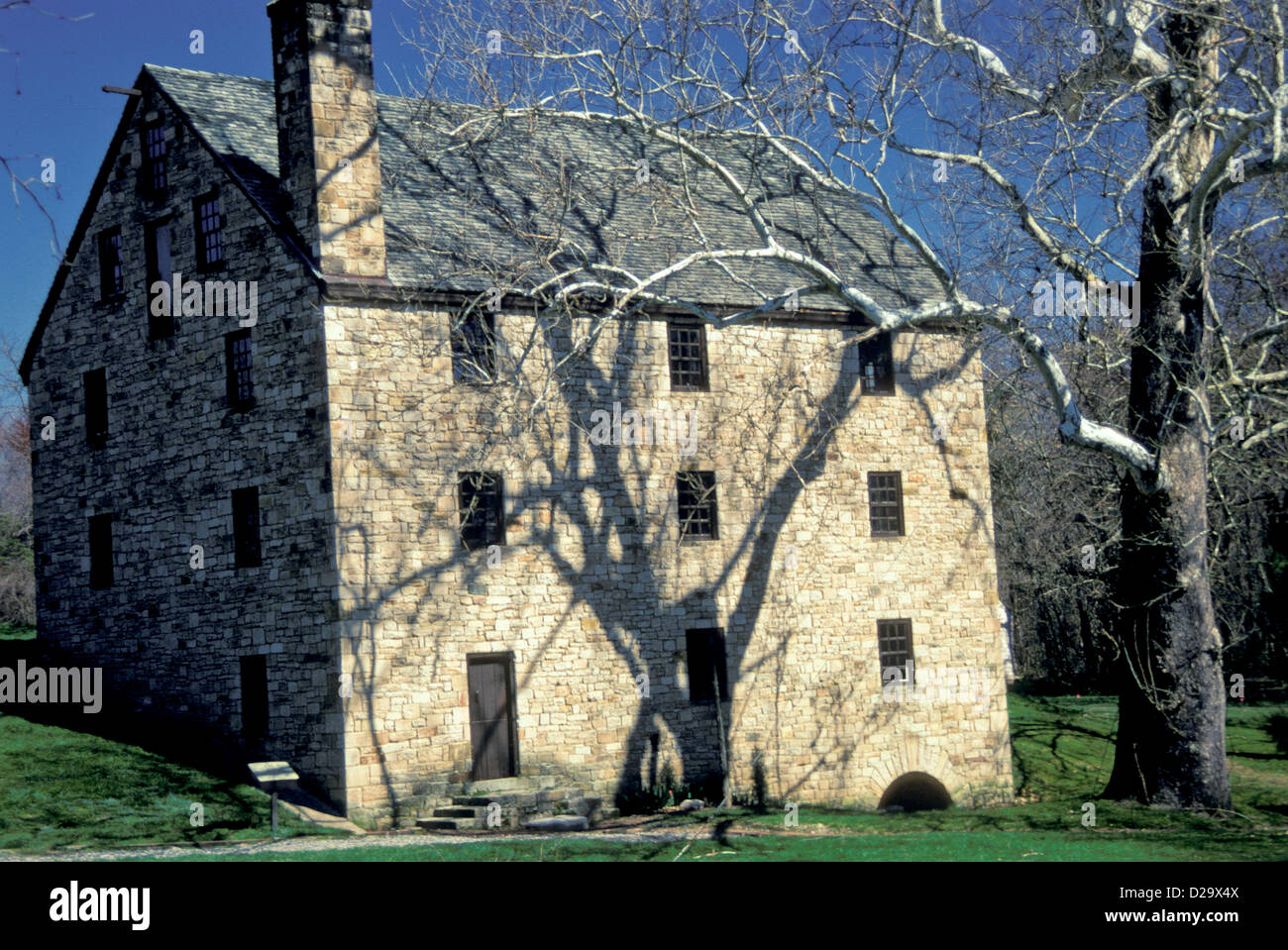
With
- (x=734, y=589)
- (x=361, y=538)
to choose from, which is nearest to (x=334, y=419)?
(x=361, y=538)

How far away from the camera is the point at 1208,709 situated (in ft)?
63.4

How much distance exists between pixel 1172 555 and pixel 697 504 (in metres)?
7.92

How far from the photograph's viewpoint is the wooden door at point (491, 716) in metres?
21.2

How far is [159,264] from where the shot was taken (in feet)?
78.3

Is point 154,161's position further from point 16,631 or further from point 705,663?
point 16,631

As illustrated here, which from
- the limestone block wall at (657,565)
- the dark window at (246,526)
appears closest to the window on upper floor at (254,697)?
the dark window at (246,526)

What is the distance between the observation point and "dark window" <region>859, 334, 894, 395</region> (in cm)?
2619

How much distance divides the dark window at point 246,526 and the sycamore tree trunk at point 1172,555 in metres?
13.2

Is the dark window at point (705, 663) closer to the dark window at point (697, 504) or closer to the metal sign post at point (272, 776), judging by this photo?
the dark window at point (697, 504)

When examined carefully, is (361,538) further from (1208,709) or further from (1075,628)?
(1075,628)

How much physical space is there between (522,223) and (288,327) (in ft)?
15.6

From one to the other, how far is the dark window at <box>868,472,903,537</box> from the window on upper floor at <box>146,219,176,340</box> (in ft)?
42.0

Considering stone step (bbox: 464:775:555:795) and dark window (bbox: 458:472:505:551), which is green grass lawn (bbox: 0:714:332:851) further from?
dark window (bbox: 458:472:505:551)

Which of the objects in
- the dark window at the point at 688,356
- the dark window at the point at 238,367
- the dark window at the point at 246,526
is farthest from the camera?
the dark window at the point at 688,356
